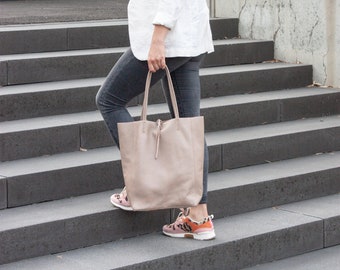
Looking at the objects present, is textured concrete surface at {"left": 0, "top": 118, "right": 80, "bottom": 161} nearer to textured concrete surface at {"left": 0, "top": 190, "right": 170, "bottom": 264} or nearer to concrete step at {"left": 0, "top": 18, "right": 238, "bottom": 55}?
textured concrete surface at {"left": 0, "top": 190, "right": 170, "bottom": 264}

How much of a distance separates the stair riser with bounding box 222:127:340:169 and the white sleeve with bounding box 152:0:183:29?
1.75 meters

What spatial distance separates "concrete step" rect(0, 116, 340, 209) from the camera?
17.6 feet

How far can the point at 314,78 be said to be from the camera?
800cm

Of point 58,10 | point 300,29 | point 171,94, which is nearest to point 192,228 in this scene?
point 171,94

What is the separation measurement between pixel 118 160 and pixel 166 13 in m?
1.32

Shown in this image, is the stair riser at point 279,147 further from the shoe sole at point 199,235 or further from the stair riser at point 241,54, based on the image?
the stair riser at point 241,54

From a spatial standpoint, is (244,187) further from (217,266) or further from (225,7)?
(225,7)

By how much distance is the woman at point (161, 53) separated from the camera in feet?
15.5

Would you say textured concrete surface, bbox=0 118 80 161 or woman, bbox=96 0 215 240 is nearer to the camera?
woman, bbox=96 0 215 240

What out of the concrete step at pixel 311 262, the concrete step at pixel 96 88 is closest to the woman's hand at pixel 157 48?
the concrete step at pixel 311 262

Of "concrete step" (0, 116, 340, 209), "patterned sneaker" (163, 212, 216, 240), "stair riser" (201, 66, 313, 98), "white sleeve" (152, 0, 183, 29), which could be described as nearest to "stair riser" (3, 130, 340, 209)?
"concrete step" (0, 116, 340, 209)

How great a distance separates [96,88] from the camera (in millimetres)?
6496

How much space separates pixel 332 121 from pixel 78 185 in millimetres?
2595

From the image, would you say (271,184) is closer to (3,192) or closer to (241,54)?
(3,192)
